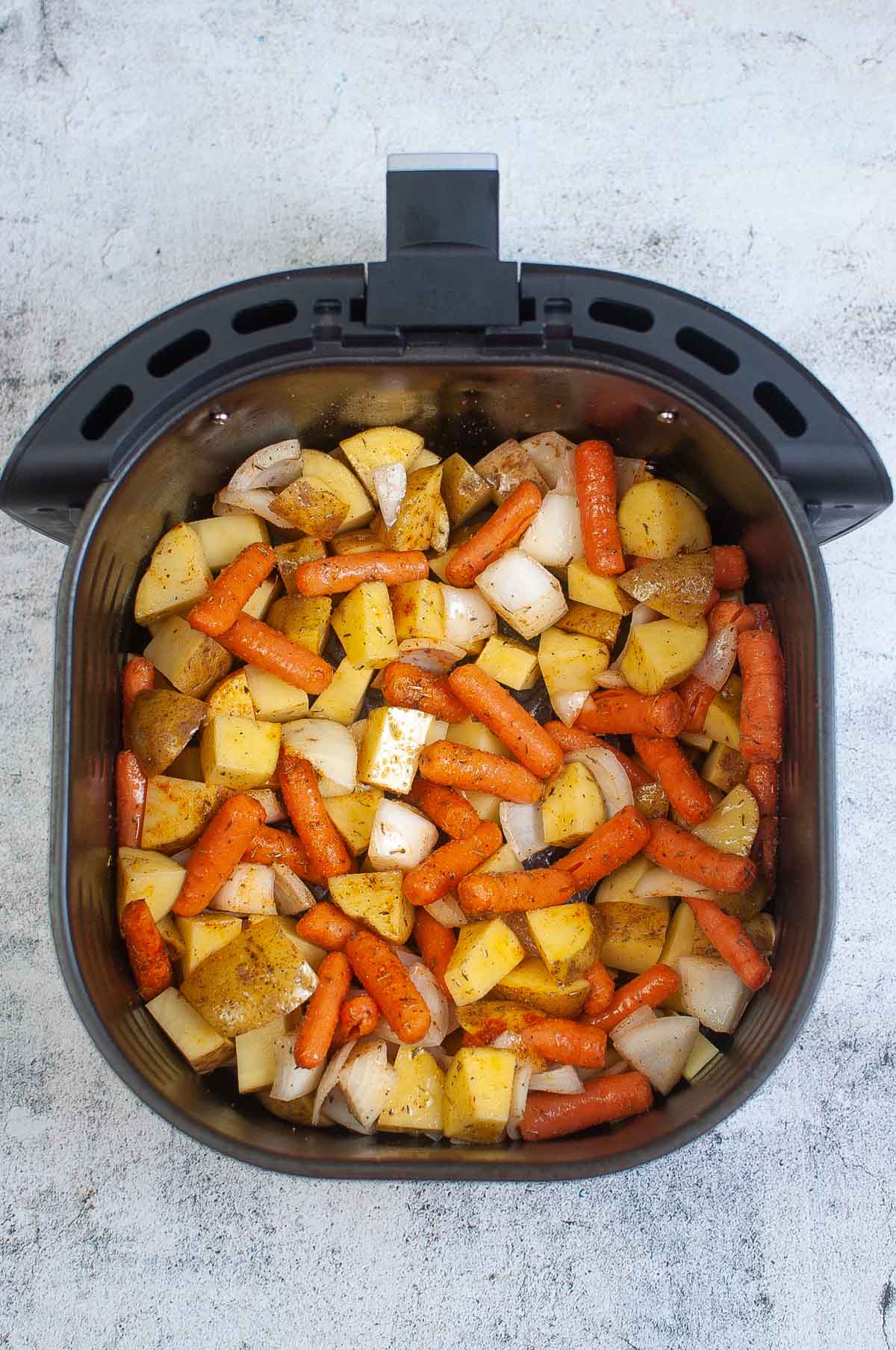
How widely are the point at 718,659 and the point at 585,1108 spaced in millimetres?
657

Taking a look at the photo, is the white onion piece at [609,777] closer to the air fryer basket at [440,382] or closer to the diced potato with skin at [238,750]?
the air fryer basket at [440,382]

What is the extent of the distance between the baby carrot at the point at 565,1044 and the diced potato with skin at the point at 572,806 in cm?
A: 27

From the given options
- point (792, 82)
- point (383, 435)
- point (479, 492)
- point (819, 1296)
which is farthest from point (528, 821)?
point (792, 82)

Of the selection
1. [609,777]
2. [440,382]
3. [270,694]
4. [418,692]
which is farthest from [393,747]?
[440,382]

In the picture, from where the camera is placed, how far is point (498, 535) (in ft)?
5.37

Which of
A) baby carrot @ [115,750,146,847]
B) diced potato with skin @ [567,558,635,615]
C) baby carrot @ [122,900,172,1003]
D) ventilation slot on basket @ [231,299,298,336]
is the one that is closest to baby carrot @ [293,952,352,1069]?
baby carrot @ [122,900,172,1003]

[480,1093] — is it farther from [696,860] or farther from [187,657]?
[187,657]

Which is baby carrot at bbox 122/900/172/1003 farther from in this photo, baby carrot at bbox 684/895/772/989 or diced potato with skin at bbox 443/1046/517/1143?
baby carrot at bbox 684/895/772/989

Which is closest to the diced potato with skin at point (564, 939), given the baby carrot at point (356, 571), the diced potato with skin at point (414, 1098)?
the diced potato with skin at point (414, 1098)

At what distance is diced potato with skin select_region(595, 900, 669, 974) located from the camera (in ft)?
5.18

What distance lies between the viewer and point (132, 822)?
1.56 meters

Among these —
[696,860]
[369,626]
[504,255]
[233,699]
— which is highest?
[504,255]

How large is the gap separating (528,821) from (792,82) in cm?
127

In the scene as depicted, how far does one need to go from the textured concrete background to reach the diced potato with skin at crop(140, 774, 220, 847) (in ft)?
0.81
